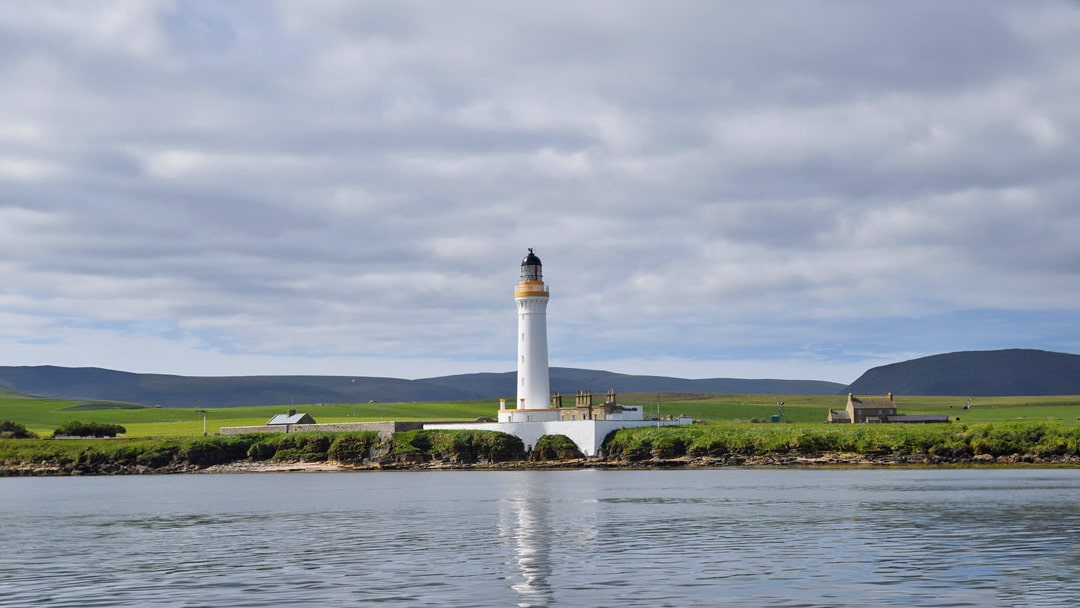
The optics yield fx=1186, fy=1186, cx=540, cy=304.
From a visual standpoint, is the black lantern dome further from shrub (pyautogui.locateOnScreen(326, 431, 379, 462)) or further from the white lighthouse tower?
shrub (pyautogui.locateOnScreen(326, 431, 379, 462))

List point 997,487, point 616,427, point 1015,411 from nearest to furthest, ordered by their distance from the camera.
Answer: point 997,487, point 616,427, point 1015,411

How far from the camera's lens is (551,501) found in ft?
209

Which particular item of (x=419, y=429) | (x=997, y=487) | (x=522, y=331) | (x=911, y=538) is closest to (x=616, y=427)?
(x=522, y=331)

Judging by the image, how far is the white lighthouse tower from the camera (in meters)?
117

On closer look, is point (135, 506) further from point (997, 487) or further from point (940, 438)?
point (940, 438)

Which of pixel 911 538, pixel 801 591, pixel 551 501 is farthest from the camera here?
pixel 551 501

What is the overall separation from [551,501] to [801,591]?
3566cm

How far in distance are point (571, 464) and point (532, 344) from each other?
12672 mm

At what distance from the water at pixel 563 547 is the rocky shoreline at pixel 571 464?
83.7 ft

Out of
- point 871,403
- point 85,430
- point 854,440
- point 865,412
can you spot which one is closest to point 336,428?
point 85,430

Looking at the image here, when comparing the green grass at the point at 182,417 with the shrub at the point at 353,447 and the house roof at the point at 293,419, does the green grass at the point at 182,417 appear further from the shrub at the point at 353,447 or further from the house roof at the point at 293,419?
the shrub at the point at 353,447

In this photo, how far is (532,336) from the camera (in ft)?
383

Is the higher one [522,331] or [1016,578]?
[522,331]

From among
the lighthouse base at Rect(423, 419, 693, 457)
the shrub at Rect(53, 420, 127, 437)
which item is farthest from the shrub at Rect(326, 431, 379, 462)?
the shrub at Rect(53, 420, 127, 437)
